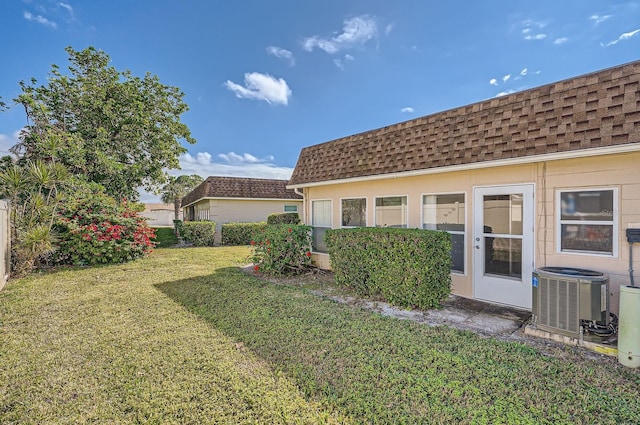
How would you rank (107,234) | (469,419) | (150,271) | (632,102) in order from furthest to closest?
(107,234) → (150,271) → (632,102) → (469,419)

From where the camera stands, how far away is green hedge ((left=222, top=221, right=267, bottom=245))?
16844 mm

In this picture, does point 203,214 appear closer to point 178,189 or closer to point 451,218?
point 178,189

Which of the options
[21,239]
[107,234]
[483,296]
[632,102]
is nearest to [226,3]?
[107,234]

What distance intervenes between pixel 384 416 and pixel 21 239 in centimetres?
1022

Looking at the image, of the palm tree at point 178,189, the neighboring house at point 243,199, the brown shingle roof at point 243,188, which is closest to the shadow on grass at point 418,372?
the neighboring house at point 243,199

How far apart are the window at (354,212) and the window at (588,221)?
4.11 meters

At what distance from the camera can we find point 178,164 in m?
15.6

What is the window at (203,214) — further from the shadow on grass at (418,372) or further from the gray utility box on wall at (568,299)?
the gray utility box on wall at (568,299)

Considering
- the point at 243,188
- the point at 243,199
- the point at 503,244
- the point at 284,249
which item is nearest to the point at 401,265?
the point at 503,244

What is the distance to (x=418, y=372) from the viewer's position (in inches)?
120

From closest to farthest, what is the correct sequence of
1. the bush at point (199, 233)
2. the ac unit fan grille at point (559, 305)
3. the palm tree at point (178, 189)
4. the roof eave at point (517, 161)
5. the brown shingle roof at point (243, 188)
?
1. the ac unit fan grille at point (559, 305)
2. the roof eave at point (517, 161)
3. the bush at point (199, 233)
4. the brown shingle roof at point (243, 188)
5. the palm tree at point (178, 189)

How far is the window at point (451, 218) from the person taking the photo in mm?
5895

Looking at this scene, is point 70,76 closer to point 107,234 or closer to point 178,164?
point 178,164

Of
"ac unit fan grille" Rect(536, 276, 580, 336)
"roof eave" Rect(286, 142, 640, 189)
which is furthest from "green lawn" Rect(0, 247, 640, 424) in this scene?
"roof eave" Rect(286, 142, 640, 189)
